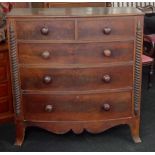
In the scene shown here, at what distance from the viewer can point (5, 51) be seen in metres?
2.47

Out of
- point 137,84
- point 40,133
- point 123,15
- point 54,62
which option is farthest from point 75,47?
point 40,133

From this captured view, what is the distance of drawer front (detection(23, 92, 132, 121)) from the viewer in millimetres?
2195

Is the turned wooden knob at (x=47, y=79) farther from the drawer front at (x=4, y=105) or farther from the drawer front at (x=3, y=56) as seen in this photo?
the drawer front at (x=4, y=105)

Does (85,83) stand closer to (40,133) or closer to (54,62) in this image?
(54,62)

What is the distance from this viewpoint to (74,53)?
2066mm

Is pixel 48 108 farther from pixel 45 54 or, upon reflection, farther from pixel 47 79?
pixel 45 54

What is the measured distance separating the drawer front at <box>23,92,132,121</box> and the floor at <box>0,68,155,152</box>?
0.23m

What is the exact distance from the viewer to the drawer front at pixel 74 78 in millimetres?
2121

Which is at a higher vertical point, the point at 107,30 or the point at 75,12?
the point at 75,12

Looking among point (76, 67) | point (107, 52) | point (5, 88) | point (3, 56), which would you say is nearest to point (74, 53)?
point (76, 67)

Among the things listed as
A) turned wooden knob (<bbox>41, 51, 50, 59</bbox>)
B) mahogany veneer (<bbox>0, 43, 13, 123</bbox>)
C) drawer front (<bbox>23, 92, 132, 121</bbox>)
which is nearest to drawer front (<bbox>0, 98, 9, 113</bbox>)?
mahogany veneer (<bbox>0, 43, 13, 123</bbox>)

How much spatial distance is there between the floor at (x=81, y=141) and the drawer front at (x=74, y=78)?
1.52ft

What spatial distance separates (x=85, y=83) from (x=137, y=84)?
14.3 inches

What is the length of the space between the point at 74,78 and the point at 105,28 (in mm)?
387
